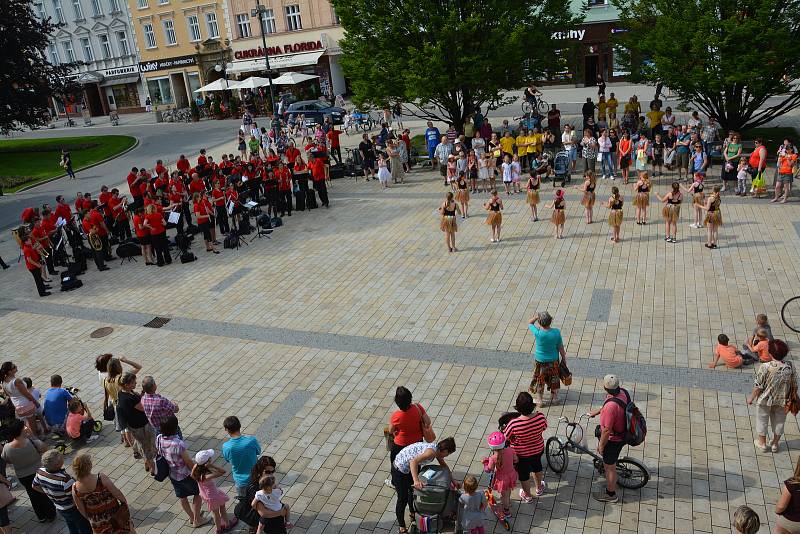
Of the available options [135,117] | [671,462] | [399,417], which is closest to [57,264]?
[399,417]

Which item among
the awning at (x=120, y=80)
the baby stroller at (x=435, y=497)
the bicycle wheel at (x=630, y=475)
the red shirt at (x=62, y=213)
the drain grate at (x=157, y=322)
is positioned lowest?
the bicycle wheel at (x=630, y=475)

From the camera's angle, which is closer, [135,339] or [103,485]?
[103,485]

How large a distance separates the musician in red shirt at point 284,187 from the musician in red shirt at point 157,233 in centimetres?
454

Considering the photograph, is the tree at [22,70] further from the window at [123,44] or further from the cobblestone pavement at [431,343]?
the window at [123,44]

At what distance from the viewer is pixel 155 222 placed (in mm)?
17984

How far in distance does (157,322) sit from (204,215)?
492cm

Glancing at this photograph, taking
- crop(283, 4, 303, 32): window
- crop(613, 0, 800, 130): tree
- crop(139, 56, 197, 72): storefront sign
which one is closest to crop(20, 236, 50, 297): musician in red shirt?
crop(613, 0, 800, 130): tree

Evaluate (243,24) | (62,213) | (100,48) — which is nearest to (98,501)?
(62,213)

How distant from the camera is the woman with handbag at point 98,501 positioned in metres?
6.94

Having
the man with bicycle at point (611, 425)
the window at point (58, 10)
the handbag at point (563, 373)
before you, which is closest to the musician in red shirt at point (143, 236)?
the handbag at point (563, 373)

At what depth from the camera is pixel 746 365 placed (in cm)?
1035

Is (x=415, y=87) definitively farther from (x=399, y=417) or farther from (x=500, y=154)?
(x=399, y=417)

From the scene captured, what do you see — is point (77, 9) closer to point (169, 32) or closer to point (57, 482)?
point (169, 32)

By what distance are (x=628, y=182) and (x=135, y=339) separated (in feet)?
52.6
